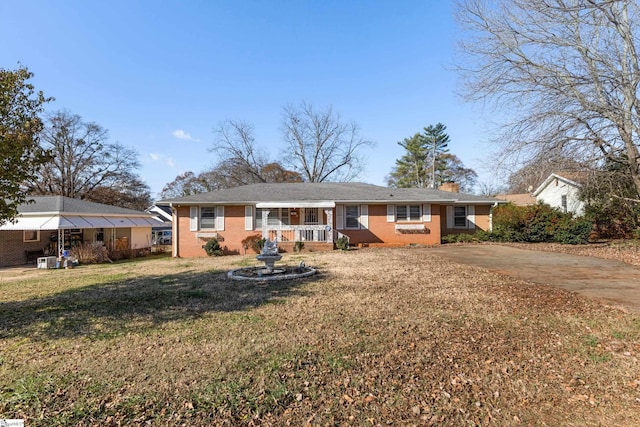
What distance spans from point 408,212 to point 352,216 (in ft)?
10.6

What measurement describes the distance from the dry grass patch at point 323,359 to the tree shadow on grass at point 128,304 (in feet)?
0.18

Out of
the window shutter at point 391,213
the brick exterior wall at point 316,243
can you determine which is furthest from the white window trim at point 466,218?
the window shutter at point 391,213

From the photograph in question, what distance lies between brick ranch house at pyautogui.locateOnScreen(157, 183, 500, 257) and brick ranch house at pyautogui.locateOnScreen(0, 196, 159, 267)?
4874mm

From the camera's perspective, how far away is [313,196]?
18172mm

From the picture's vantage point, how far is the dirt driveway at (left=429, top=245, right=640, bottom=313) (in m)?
6.69

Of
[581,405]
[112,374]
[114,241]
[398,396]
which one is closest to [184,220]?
[114,241]

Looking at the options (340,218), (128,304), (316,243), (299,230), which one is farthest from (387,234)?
(128,304)

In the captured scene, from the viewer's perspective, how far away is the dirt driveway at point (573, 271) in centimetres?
669

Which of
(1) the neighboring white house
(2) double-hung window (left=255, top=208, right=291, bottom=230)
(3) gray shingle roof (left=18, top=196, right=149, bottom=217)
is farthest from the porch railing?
(1) the neighboring white house

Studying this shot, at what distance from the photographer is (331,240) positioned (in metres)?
16.3

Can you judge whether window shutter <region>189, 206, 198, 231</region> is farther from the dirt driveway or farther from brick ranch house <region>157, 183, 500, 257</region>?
the dirt driveway

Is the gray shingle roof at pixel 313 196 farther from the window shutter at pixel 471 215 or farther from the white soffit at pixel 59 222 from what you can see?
the white soffit at pixel 59 222

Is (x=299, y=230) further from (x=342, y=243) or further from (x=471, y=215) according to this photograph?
(x=471, y=215)

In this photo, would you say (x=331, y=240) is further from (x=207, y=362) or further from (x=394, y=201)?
(x=207, y=362)
